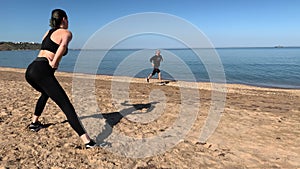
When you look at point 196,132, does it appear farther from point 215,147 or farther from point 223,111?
point 223,111

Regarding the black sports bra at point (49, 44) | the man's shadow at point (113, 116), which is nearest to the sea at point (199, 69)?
the black sports bra at point (49, 44)

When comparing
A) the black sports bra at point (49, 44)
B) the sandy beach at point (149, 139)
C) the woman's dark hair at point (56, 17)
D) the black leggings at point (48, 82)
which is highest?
the woman's dark hair at point (56, 17)

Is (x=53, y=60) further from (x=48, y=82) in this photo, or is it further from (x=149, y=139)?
(x=149, y=139)

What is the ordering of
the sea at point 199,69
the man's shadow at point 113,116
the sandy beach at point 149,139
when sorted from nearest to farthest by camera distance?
1. the sandy beach at point 149,139
2. the man's shadow at point 113,116
3. the sea at point 199,69

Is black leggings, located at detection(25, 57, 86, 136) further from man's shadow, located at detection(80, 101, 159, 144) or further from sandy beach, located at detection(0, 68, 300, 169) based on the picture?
man's shadow, located at detection(80, 101, 159, 144)

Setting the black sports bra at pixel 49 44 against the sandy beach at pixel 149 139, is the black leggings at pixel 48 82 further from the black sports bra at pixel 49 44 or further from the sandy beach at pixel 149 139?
the sandy beach at pixel 149 139

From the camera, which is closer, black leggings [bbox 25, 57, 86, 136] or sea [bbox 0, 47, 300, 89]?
black leggings [bbox 25, 57, 86, 136]

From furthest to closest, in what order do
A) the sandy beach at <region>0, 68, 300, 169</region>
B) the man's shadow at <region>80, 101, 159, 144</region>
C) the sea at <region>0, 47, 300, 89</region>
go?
1. the sea at <region>0, 47, 300, 89</region>
2. the man's shadow at <region>80, 101, 159, 144</region>
3. the sandy beach at <region>0, 68, 300, 169</region>

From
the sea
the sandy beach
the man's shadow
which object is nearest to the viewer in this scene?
the sandy beach

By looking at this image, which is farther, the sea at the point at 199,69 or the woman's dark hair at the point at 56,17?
the sea at the point at 199,69

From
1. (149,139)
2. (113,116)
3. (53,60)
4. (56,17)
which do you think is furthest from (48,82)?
(113,116)

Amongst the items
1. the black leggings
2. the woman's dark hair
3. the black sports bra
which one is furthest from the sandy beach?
the woman's dark hair

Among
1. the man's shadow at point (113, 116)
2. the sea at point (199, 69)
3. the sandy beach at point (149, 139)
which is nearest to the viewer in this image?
the sandy beach at point (149, 139)

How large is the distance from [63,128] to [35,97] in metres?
3.98
